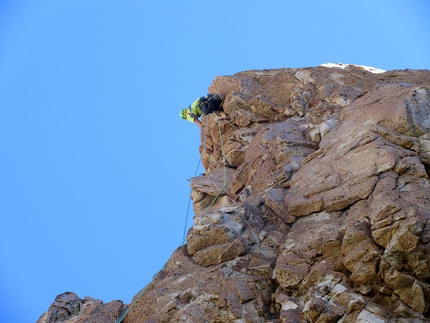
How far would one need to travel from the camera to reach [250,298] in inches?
369

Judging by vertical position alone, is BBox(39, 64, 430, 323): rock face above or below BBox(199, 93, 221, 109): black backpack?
below

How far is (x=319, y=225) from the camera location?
10.2 m

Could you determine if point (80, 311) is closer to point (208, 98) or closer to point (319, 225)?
point (319, 225)

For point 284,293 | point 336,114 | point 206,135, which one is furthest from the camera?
point 206,135

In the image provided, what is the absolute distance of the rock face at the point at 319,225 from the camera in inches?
329

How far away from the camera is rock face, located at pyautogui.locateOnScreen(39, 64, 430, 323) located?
27.4 feet

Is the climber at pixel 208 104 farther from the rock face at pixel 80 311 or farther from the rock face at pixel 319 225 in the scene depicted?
the rock face at pixel 80 311

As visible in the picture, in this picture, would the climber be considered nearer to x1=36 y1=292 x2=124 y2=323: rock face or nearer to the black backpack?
the black backpack

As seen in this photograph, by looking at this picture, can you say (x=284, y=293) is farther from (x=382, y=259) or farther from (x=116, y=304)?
(x=116, y=304)

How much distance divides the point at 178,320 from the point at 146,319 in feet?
2.40

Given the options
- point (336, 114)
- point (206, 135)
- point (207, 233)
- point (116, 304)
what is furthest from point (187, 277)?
point (206, 135)

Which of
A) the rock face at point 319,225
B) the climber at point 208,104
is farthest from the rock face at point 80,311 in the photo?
the climber at point 208,104

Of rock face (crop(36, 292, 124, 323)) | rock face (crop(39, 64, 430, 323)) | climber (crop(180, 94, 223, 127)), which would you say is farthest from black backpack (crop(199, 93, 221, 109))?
Answer: rock face (crop(36, 292, 124, 323))

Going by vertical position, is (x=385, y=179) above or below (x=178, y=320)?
above
